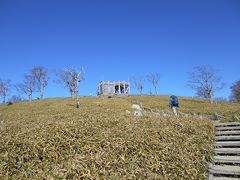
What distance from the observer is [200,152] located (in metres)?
10.3

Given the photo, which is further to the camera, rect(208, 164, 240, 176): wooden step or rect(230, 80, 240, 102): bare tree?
rect(230, 80, 240, 102): bare tree

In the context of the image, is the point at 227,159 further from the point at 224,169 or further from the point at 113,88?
the point at 113,88

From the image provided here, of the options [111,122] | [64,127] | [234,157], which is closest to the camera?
[234,157]

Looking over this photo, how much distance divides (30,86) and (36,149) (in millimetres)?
80818

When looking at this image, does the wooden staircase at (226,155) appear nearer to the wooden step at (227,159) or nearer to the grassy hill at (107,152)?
the wooden step at (227,159)

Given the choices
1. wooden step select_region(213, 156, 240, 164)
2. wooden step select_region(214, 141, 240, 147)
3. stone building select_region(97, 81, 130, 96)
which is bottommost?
wooden step select_region(213, 156, 240, 164)

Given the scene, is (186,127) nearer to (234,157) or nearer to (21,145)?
(234,157)

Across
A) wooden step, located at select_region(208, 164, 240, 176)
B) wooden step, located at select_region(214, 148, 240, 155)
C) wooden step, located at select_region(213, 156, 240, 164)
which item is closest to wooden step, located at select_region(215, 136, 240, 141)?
wooden step, located at select_region(214, 148, 240, 155)

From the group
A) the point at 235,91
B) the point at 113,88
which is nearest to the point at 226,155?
the point at 113,88

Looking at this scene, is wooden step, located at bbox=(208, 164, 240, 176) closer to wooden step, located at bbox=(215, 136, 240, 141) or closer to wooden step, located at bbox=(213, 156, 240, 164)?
wooden step, located at bbox=(213, 156, 240, 164)

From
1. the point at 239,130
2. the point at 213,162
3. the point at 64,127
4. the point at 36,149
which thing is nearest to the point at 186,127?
the point at 239,130

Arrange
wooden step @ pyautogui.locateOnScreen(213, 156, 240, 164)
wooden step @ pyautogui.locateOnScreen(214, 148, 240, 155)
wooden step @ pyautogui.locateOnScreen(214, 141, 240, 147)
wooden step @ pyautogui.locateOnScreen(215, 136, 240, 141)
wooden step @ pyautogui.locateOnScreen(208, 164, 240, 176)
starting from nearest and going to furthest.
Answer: wooden step @ pyautogui.locateOnScreen(208, 164, 240, 176), wooden step @ pyautogui.locateOnScreen(213, 156, 240, 164), wooden step @ pyautogui.locateOnScreen(214, 148, 240, 155), wooden step @ pyautogui.locateOnScreen(214, 141, 240, 147), wooden step @ pyautogui.locateOnScreen(215, 136, 240, 141)

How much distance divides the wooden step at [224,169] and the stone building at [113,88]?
62.6m

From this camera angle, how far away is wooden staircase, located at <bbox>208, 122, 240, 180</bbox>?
8492 millimetres
